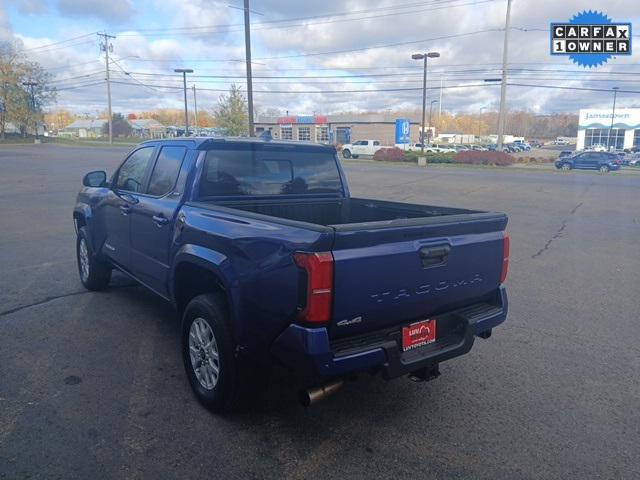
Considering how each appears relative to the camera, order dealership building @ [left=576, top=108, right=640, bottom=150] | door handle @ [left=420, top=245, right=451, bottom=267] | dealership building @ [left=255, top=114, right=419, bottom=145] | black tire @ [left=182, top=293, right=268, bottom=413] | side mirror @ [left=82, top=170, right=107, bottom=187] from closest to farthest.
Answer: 1. door handle @ [left=420, top=245, right=451, bottom=267]
2. black tire @ [left=182, top=293, right=268, bottom=413]
3. side mirror @ [left=82, top=170, right=107, bottom=187]
4. dealership building @ [left=576, top=108, right=640, bottom=150]
5. dealership building @ [left=255, top=114, right=419, bottom=145]

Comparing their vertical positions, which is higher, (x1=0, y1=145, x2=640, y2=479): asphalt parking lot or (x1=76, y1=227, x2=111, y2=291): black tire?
(x1=76, y1=227, x2=111, y2=291): black tire

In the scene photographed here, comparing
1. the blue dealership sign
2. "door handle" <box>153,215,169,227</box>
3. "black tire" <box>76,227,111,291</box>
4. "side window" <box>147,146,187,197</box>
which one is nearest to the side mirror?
"black tire" <box>76,227,111,291</box>

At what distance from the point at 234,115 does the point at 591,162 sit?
26.3 metres

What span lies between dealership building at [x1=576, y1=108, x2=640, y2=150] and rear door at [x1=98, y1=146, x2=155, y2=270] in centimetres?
8493

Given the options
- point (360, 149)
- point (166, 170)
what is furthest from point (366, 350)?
point (360, 149)

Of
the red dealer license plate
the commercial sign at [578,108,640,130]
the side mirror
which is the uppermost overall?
the commercial sign at [578,108,640,130]

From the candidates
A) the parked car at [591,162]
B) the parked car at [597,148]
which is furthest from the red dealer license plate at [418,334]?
the parked car at [597,148]

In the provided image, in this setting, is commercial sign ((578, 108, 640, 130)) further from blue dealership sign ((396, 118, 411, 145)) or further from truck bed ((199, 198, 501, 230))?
truck bed ((199, 198, 501, 230))

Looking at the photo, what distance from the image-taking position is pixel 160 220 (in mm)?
4184

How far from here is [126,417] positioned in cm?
336

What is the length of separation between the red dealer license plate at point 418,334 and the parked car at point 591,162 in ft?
121

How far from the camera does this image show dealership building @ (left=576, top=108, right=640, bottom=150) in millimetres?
77875

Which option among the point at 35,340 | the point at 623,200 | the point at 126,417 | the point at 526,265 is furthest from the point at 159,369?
the point at 623,200

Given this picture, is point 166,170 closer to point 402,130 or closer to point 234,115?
point 234,115
